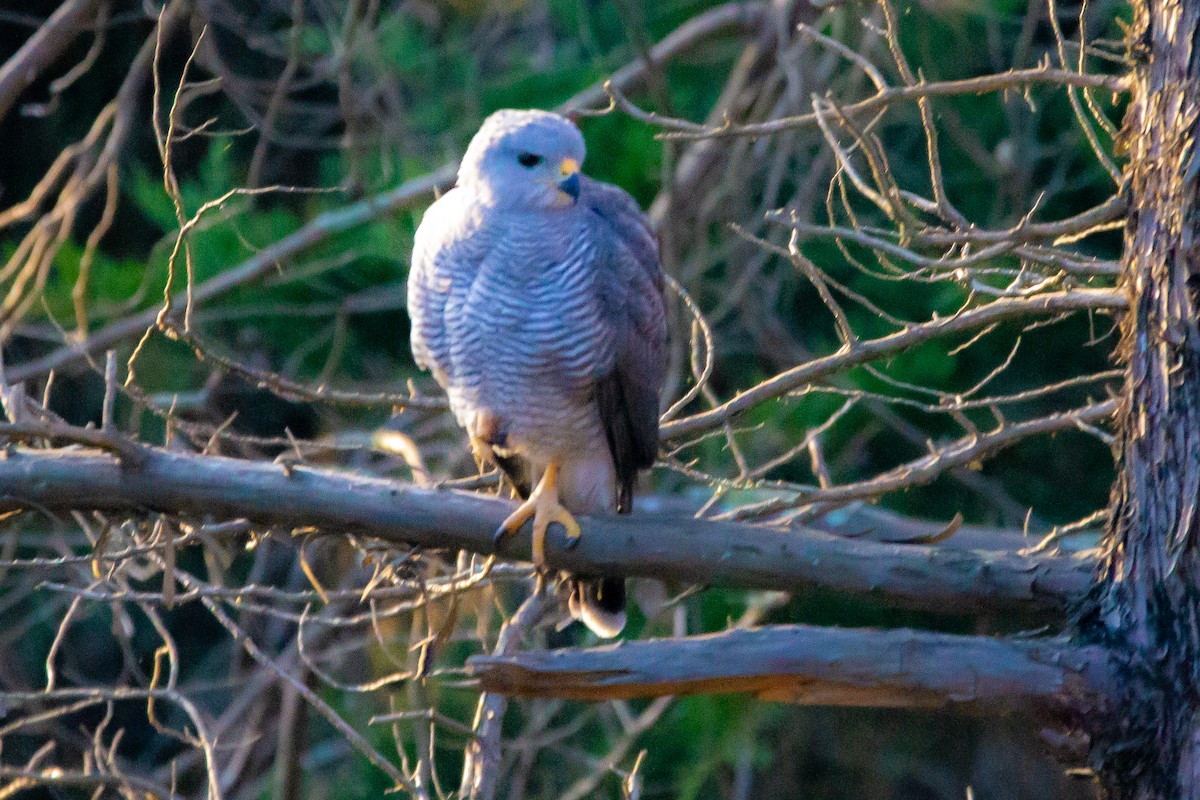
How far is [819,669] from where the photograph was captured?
86.0 inches

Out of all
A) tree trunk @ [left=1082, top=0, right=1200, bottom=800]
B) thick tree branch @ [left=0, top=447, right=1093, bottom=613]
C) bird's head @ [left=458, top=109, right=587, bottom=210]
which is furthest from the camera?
bird's head @ [left=458, top=109, right=587, bottom=210]

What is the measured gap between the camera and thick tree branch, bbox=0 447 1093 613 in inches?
103

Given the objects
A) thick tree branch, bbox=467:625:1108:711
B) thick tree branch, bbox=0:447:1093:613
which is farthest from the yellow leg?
thick tree branch, bbox=467:625:1108:711

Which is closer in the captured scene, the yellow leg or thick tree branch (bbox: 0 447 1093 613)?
thick tree branch (bbox: 0 447 1093 613)

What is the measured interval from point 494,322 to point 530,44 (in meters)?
4.97

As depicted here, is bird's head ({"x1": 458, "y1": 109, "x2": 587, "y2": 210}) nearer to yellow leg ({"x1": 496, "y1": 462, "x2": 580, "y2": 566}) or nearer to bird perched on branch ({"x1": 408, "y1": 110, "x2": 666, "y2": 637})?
bird perched on branch ({"x1": 408, "y1": 110, "x2": 666, "y2": 637})

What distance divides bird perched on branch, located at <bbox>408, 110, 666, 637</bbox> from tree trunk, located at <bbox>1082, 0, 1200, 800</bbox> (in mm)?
1171

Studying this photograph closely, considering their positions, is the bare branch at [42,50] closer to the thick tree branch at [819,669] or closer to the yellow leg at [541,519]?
the yellow leg at [541,519]

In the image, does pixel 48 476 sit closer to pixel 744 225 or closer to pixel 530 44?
pixel 744 225

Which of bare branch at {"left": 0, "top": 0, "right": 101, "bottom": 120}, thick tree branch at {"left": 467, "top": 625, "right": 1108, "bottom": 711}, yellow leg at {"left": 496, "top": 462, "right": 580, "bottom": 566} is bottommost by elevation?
yellow leg at {"left": 496, "top": 462, "right": 580, "bottom": 566}

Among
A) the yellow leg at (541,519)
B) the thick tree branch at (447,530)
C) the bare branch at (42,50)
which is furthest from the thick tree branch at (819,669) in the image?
the bare branch at (42,50)

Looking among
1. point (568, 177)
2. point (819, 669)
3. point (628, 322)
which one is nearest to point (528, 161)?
point (568, 177)

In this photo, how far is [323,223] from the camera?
17.2 feet

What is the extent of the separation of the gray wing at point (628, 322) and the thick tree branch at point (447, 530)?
0.51 meters
